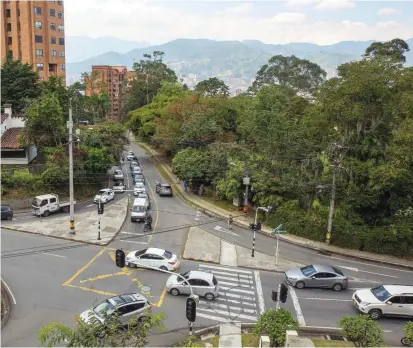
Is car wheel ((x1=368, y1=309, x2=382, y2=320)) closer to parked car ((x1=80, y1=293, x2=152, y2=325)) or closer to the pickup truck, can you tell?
parked car ((x1=80, y1=293, x2=152, y2=325))

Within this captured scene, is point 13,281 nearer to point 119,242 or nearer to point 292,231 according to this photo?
point 119,242

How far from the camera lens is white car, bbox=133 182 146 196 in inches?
1721

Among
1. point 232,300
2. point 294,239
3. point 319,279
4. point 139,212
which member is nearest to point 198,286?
point 232,300

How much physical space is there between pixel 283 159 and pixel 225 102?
1984 cm

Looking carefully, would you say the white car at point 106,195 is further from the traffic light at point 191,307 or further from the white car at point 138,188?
the traffic light at point 191,307

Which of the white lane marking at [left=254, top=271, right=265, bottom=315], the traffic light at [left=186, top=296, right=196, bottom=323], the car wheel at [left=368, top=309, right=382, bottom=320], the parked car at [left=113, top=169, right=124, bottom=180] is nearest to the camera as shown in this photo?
the traffic light at [left=186, top=296, right=196, bottom=323]

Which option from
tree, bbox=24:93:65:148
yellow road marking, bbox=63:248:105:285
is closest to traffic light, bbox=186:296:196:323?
yellow road marking, bbox=63:248:105:285

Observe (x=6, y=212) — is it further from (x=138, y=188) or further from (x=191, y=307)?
(x=191, y=307)

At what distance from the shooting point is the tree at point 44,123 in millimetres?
40344

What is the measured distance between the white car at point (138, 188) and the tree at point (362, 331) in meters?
29.0

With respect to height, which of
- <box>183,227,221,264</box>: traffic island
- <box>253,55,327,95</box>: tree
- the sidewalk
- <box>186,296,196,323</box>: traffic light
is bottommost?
the sidewalk

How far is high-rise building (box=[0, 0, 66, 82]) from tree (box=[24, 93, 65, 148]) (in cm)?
3867

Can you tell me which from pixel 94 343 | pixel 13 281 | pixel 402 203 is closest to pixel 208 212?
pixel 402 203

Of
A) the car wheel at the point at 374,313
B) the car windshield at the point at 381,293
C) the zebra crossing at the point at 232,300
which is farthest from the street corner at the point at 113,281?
the car windshield at the point at 381,293
